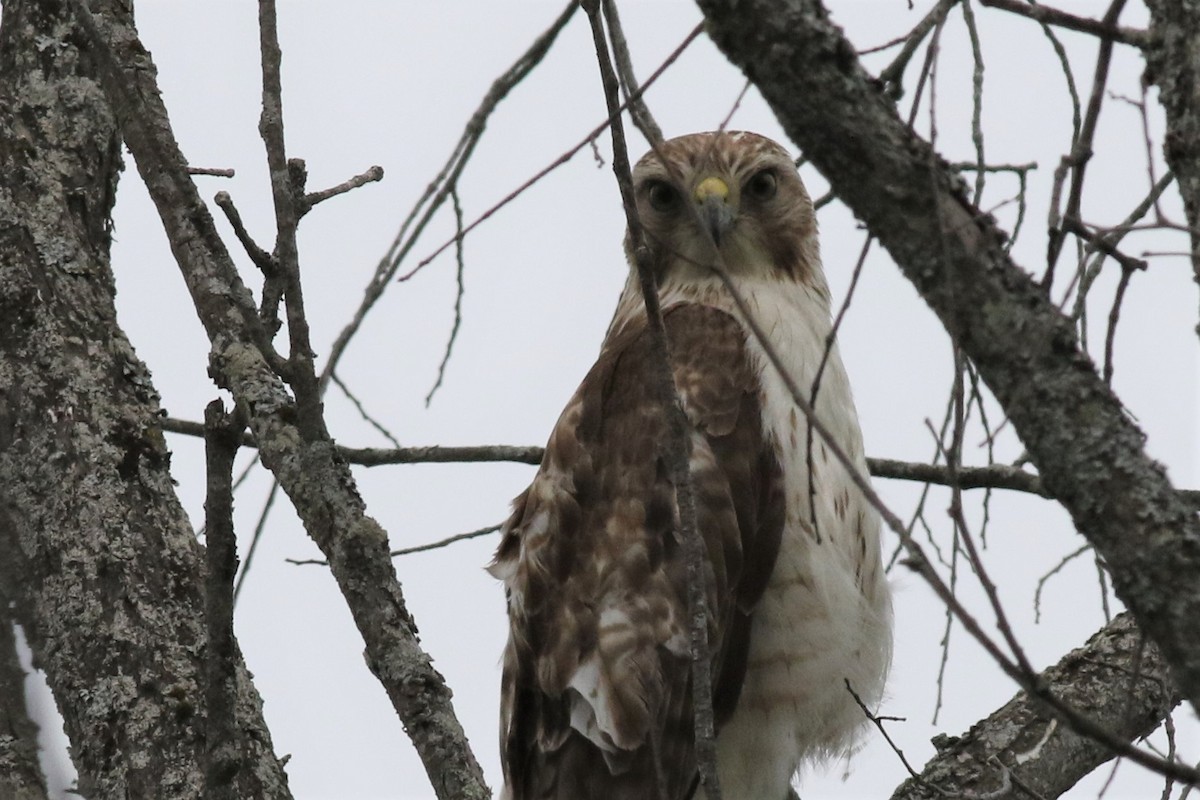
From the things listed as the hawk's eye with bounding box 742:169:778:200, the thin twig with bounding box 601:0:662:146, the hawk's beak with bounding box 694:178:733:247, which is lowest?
the thin twig with bounding box 601:0:662:146

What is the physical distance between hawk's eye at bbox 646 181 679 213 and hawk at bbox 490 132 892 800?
23.1 inches

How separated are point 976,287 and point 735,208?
2.66 metres

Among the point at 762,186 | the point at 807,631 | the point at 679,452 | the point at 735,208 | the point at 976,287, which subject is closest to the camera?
the point at 976,287

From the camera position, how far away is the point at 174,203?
8.05ft

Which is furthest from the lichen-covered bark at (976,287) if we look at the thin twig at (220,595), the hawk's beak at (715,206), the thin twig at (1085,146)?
the hawk's beak at (715,206)

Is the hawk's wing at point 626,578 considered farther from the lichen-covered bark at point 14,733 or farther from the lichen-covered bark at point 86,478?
the lichen-covered bark at point 14,733

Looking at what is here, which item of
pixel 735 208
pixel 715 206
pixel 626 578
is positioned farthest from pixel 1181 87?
pixel 735 208

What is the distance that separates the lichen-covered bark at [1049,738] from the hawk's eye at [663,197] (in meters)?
1.68

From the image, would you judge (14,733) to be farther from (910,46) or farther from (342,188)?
(910,46)

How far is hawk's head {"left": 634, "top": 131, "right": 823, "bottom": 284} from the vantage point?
14.1ft

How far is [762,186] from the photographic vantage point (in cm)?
442

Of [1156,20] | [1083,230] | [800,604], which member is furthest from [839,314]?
[800,604]

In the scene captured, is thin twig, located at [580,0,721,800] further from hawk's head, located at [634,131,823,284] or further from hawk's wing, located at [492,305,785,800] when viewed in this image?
hawk's head, located at [634,131,823,284]

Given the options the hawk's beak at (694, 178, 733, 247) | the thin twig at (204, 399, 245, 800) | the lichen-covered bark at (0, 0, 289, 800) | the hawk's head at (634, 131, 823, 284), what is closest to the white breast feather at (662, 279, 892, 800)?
the hawk's beak at (694, 178, 733, 247)
